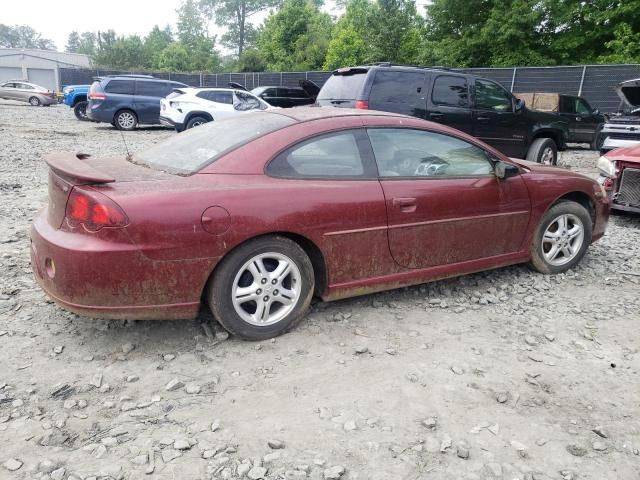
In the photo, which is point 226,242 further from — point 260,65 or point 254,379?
point 260,65

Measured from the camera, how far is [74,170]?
2902mm

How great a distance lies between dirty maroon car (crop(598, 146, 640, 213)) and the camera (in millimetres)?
6078

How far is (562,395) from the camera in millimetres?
2779

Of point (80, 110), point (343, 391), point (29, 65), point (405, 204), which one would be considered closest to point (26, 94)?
point (80, 110)

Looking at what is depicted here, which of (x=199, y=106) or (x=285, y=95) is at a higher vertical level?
(x=285, y=95)

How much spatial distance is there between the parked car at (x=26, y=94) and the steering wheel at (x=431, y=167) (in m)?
30.9

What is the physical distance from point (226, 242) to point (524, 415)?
1801 mm

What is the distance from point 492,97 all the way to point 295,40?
34.9m

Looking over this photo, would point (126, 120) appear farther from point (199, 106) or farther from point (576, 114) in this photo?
point (576, 114)

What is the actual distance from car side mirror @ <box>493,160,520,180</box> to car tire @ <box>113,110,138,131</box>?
1464cm

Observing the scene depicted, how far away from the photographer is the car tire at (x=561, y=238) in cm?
439

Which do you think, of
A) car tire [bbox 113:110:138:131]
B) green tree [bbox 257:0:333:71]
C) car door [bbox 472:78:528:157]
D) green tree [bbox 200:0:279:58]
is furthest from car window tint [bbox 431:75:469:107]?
green tree [bbox 200:0:279:58]

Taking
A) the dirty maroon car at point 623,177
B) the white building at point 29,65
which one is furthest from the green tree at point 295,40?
the dirty maroon car at point 623,177

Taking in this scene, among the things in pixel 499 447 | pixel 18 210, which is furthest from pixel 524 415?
pixel 18 210
